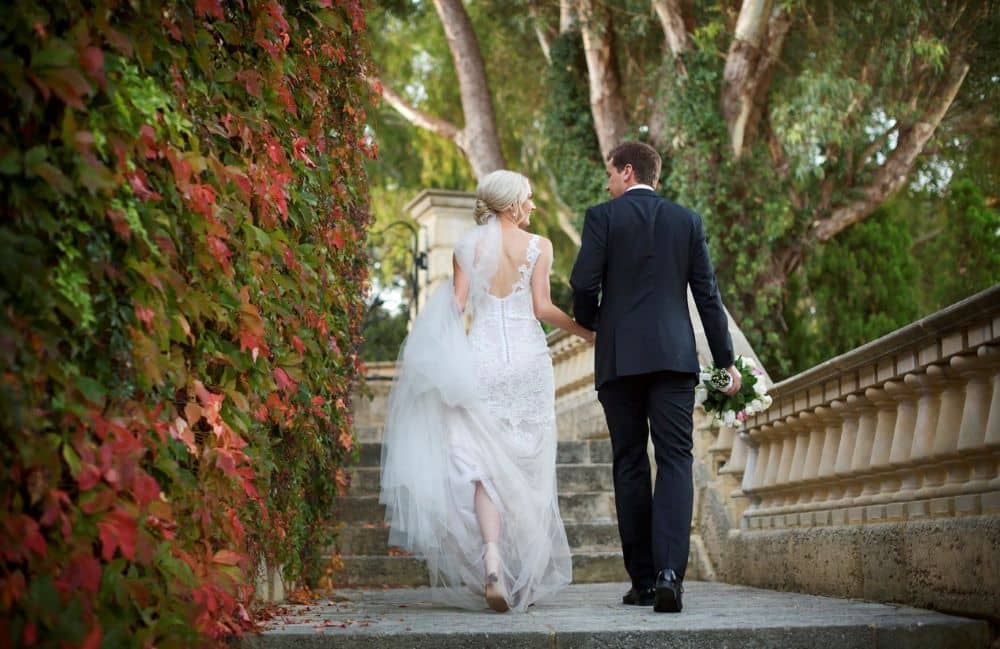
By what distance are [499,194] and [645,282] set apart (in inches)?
35.4

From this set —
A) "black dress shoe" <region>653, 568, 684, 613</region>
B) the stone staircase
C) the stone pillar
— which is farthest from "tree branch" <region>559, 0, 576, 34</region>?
"black dress shoe" <region>653, 568, 684, 613</region>

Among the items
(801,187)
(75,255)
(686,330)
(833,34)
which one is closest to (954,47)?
(833,34)

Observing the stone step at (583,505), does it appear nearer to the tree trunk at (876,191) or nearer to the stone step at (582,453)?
the stone step at (582,453)

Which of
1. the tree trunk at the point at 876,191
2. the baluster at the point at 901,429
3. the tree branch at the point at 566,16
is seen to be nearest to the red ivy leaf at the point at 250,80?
the baluster at the point at 901,429

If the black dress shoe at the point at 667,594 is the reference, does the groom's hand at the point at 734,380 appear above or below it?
above

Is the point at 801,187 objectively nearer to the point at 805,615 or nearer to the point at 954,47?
the point at 954,47

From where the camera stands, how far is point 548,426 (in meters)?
5.72

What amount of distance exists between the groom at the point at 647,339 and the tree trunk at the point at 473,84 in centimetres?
992

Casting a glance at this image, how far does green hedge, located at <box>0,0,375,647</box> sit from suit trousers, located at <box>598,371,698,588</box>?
1658 millimetres

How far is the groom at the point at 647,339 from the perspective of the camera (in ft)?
17.1

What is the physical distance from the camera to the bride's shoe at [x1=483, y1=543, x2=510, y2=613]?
511 centimetres

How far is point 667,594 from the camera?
4.94 m

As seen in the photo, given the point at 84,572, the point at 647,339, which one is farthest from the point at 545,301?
the point at 84,572

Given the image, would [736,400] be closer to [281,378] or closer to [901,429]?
[901,429]
